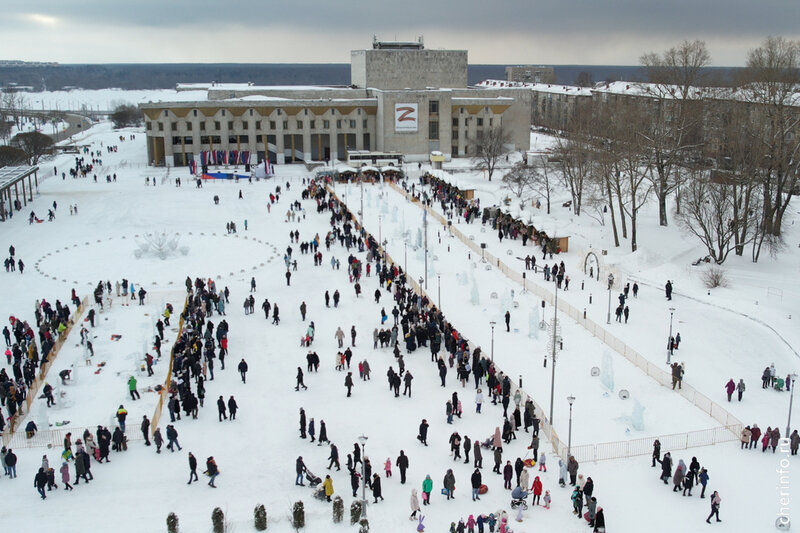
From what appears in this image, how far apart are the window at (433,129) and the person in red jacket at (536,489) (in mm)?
61757

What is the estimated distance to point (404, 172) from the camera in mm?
66188

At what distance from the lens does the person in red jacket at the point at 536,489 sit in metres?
16.6

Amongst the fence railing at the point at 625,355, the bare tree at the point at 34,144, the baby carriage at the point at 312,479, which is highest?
the bare tree at the point at 34,144

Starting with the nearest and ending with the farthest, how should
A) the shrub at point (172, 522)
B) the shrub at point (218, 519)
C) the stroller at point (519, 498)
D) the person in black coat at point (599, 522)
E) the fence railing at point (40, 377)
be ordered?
the person in black coat at point (599, 522) → the shrub at point (172, 522) → the shrub at point (218, 519) → the stroller at point (519, 498) → the fence railing at point (40, 377)

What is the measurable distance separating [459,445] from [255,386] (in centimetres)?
757

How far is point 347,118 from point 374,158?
8.35 meters

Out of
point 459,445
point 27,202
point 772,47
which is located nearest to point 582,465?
point 459,445

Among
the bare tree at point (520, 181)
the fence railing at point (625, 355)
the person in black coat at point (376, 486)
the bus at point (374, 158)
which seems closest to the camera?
the person in black coat at point (376, 486)

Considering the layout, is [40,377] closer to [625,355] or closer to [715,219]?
[625,355]

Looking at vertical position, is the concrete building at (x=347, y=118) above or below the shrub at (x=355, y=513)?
above

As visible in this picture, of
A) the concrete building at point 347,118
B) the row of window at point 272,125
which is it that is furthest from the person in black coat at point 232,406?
the row of window at point 272,125

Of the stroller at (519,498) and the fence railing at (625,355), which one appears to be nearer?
the stroller at (519,498)

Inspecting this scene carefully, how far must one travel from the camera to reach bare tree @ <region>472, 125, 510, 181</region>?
6550cm

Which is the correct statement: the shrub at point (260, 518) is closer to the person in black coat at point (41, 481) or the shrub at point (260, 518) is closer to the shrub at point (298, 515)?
the shrub at point (298, 515)
